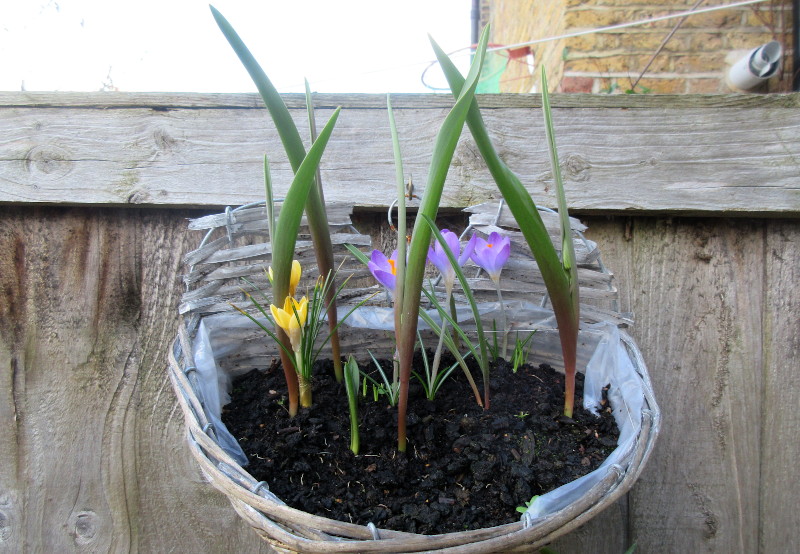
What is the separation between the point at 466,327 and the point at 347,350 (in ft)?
0.60

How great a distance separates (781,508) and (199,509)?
0.96 m

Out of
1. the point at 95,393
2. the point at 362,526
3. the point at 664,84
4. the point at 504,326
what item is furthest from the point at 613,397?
the point at 664,84

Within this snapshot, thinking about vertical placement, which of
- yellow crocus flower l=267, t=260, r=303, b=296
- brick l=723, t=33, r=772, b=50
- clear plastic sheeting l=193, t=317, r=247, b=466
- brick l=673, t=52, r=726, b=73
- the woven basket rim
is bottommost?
the woven basket rim

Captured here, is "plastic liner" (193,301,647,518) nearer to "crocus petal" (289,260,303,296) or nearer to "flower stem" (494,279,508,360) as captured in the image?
"flower stem" (494,279,508,360)

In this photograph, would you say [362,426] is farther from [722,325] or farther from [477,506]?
[722,325]

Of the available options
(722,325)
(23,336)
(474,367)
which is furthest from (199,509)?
(722,325)

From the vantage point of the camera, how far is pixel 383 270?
2.08 feet

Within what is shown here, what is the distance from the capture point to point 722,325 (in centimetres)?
86

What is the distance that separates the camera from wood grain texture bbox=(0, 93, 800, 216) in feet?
2.77

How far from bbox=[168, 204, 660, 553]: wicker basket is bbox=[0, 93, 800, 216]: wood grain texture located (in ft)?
0.35

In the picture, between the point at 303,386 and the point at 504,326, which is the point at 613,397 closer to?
the point at 504,326

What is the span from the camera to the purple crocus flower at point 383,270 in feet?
2.05

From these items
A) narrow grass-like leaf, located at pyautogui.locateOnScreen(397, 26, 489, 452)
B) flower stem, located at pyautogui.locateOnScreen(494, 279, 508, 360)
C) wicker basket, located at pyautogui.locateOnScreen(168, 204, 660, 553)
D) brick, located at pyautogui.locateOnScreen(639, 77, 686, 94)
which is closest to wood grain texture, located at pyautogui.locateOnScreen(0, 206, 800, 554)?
wicker basket, located at pyautogui.locateOnScreen(168, 204, 660, 553)

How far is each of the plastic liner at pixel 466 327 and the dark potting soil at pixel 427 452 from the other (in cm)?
3
